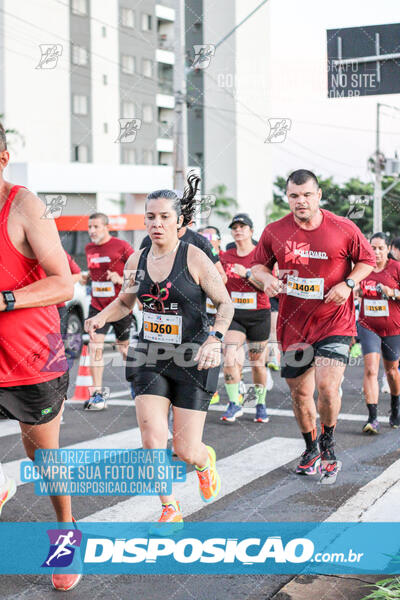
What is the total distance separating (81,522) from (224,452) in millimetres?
2385

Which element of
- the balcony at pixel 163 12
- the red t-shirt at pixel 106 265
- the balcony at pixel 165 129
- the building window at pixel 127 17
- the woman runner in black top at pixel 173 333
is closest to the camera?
the woman runner in black top at pixel 173 333

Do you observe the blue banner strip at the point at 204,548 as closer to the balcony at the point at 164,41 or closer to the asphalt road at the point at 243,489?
the asphalt road at the point at 243,489

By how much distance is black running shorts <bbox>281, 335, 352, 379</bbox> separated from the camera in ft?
19.6

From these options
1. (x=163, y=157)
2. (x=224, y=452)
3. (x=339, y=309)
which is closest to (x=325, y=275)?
(x=339, y=309)

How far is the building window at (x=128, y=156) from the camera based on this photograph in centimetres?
5331

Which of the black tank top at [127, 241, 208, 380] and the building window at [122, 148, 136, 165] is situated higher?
the building window at [122, 148, 136, 165]

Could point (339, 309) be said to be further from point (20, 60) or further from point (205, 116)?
point (205, 116)

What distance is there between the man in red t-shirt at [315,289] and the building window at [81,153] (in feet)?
142

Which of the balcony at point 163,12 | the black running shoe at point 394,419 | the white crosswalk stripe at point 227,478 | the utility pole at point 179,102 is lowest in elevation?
→ the black running shoe at point 394,419

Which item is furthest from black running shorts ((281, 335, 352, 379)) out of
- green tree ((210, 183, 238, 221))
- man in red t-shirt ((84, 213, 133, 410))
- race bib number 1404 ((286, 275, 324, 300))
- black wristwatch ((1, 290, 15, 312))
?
green tree ((210, 183, 238, 221))

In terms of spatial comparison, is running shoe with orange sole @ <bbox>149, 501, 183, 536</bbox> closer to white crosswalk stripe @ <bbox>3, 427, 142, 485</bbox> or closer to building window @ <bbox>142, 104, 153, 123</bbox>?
white crosswalk stripe @ <bbox>3, 427, 142, 485</bbox>

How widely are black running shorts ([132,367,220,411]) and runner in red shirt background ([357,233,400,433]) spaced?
360 cm

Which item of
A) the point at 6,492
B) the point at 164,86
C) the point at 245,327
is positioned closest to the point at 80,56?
the point at 164,86

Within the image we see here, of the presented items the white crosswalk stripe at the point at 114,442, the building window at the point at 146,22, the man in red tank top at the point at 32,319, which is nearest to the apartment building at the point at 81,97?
the building window at the point at 146,22
